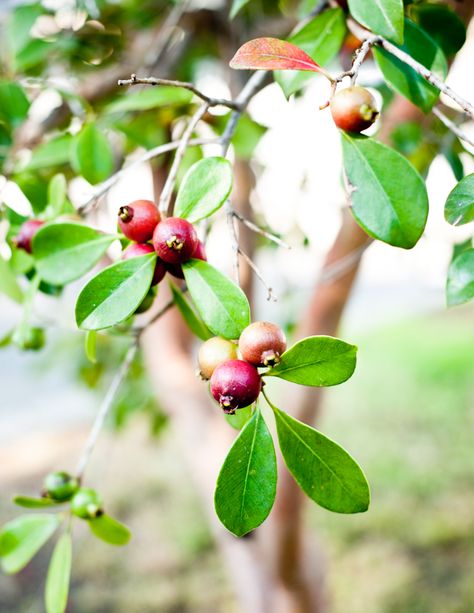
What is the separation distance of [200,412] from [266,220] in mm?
466

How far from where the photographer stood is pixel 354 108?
37cm

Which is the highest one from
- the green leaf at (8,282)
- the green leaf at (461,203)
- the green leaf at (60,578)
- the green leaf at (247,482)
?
the green leaf at (461,203)

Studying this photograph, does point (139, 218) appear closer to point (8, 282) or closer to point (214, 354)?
point (214, 354)

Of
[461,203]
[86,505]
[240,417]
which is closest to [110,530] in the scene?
[86,505]

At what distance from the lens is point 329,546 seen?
2555mm

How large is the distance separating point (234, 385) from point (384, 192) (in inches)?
6.3

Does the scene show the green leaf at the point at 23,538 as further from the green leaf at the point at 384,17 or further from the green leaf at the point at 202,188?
the green leaf at the point at 384,17

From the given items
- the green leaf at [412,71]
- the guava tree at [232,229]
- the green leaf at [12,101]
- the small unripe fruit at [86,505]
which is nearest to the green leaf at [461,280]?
the guava tree at [232,229]

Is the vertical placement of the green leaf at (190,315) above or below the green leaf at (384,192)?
below

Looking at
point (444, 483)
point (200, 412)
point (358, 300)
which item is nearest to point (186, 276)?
point (200, 412)

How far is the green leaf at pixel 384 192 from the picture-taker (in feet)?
1.27

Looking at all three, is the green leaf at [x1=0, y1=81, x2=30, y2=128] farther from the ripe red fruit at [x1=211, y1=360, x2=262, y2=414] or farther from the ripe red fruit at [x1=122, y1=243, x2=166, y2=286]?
the ripe red fruit at [x1=211, y1=360, x2=262, y2=414]

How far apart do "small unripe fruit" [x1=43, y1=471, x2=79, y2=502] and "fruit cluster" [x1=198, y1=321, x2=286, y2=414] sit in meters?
0.30

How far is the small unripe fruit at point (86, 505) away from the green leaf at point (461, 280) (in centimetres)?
39
